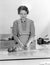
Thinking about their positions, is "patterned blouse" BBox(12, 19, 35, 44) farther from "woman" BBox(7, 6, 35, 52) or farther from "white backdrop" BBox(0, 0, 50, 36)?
"white backdrop" BBox(0, 0, 50, 36)

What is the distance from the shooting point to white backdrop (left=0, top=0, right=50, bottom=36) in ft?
4.96

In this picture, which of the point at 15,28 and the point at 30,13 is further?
Answer: the point at 30,13

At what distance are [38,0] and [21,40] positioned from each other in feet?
1.73

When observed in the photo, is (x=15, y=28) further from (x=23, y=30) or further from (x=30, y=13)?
(x=30, y=13)

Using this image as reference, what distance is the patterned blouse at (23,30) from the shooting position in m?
1.39

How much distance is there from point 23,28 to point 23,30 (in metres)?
0.02

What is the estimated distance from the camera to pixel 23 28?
4.60 feet

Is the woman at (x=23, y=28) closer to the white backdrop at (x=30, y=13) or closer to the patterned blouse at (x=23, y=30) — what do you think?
the patterned blouse at (x=23, y=30)

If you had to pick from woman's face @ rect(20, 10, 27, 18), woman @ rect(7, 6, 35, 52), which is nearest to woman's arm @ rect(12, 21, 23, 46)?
woman @ rect(7, 6, 35, 52)

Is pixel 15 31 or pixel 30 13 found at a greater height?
pixel 30 13

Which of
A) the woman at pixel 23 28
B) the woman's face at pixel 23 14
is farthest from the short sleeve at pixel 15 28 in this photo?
the woman's face at pixel 23 14

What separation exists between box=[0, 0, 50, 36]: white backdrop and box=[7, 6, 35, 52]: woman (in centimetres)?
12

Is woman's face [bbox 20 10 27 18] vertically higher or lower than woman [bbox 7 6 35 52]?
higher

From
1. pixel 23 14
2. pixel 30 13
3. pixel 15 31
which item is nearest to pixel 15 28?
pixel 15 31
